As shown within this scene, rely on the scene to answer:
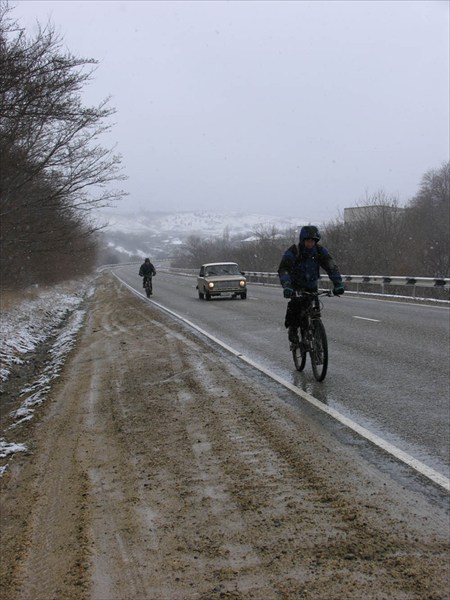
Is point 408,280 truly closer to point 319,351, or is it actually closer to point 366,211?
point 319,351

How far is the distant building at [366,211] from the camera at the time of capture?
140 feet

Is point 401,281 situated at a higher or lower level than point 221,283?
lower

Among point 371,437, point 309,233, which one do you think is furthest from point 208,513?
point 309,233

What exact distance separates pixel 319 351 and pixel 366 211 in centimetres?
3852

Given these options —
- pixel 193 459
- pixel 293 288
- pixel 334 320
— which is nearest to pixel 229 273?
pixel 334 320

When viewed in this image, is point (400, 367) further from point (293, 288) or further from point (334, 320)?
point (334, 320)

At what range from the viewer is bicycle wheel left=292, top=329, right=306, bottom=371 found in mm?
7566

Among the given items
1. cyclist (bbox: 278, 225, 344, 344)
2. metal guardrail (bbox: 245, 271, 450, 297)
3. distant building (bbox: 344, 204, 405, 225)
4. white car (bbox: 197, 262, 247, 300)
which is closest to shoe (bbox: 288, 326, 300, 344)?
cyclist (bbox: 278, 225, 344, 344)

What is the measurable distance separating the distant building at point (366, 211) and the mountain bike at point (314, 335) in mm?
37085

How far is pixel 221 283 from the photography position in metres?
22.9

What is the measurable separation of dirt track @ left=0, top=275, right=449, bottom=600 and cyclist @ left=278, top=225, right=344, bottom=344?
160 centimetres

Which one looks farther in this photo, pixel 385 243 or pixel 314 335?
pixel 385 243

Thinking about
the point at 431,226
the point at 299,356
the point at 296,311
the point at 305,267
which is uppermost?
the point at 431,226

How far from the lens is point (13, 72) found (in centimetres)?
979
